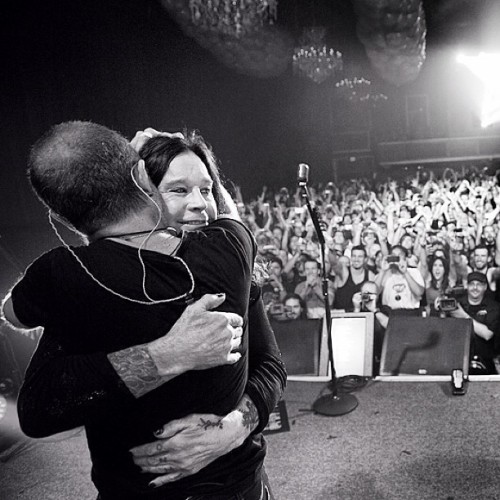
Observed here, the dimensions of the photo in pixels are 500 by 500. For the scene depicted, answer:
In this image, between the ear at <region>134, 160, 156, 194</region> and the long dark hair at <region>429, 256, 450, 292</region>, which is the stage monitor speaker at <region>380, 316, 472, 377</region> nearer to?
the long dark hair at <region>429, 256, 450, 292</region>

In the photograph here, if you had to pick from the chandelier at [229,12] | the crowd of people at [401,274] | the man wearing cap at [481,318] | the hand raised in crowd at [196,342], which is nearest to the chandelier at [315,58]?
the chandelier at [229,12]

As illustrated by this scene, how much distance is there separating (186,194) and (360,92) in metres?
14.2

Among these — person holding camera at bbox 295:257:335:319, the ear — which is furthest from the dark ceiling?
the ear

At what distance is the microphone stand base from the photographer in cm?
352

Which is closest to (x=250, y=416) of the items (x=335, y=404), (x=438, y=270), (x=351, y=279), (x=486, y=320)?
(x=335, y=404)

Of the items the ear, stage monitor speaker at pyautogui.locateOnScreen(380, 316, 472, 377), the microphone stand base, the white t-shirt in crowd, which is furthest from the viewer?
the white t-shirt in crowd

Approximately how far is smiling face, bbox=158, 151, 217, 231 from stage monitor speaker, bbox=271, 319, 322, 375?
10.9 feet

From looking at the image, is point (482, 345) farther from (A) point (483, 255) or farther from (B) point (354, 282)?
(B) point (354, 282)

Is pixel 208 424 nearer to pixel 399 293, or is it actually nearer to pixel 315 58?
pixel 399 293

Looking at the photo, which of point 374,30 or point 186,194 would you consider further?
point 374,30

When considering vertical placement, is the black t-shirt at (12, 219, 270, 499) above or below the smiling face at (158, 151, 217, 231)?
below

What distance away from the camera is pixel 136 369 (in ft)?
2.54

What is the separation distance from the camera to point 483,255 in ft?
15.1

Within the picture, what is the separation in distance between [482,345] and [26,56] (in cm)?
604
